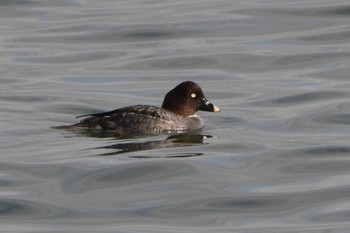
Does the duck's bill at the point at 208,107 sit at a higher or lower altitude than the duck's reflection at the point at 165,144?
higher

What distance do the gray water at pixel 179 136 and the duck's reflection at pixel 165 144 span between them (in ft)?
0.09

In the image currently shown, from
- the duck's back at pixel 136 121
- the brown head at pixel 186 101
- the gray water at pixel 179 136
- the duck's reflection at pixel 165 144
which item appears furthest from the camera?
the brown head at pixel 186 101

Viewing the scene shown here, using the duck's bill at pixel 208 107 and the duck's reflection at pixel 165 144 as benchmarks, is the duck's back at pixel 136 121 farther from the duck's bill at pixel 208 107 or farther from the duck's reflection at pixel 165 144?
the duck's bill at pixel 208 107

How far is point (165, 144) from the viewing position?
17.2 metres

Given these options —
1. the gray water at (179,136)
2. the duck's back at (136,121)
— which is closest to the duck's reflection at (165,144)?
the gray water at (179,136)

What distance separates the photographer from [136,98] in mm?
21062

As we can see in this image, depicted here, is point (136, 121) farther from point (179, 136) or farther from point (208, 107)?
point (208, 107)

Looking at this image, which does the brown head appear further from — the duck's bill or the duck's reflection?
the duck's reflection

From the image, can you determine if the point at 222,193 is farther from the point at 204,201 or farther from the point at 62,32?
the point at 62,32

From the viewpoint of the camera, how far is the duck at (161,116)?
17875 mm

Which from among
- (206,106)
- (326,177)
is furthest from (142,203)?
(206,106)

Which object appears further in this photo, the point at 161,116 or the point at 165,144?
the point at 161,116

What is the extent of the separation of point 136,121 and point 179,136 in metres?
0.54

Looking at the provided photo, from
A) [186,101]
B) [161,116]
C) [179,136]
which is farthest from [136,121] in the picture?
[186,101]
